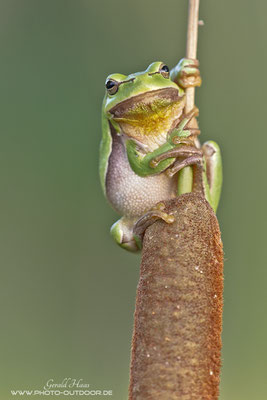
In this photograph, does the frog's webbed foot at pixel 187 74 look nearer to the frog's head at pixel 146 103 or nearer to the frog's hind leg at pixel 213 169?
the frog's head at pixel 146 103

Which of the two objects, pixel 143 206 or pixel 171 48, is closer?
pixel 143 206

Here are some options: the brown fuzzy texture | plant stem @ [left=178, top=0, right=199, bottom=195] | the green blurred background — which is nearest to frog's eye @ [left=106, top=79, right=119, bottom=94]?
plant stem @ [left=178, top=0, right=199, bottom=195]

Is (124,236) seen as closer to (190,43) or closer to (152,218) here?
(152,218)

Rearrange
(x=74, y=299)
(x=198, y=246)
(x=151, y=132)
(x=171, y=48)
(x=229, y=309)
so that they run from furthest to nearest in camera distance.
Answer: (x=171, y=48), (x=74, y=299), (x=229, y=309), (x=151, y=132), (x=198, y=246)

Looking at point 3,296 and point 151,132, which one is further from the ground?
point 151,132

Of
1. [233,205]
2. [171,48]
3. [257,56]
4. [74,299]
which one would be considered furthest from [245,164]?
[74,299]

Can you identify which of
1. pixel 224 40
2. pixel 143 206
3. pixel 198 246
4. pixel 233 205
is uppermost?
pixel 224 40

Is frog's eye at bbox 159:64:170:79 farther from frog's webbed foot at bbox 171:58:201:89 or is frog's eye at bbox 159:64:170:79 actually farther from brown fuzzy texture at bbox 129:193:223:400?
brown fuzzy texture at bbox 129:193:223:400

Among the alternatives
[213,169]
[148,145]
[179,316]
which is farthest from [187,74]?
[179,316]

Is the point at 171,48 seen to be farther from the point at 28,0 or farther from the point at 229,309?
the point at 229,309
